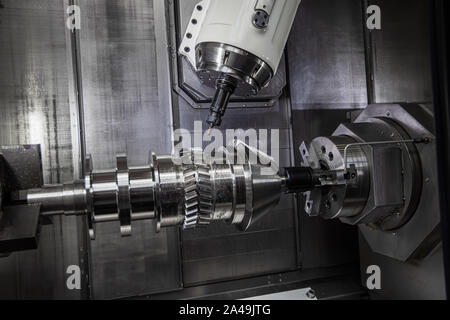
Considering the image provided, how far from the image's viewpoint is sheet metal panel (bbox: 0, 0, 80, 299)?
89 cm

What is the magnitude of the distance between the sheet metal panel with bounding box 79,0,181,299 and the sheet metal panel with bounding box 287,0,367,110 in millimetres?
527

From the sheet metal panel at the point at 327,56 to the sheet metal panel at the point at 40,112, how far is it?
835mm

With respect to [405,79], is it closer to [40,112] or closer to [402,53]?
[402,53]

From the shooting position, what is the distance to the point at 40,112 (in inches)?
35.7

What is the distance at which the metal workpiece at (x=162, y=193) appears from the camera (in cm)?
60

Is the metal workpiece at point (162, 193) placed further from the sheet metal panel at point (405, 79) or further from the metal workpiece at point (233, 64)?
the sheet metal panel at point (405, 79)

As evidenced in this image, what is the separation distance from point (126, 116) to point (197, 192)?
1.62 feet

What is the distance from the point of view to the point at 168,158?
0.64 meters

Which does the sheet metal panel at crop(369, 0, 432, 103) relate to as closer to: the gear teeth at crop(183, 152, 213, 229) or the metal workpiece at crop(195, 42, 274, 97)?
the metal workpiece at crop(195, 42, 274, 97)

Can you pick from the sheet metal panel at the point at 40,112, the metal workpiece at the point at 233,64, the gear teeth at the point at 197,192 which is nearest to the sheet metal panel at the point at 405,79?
the metal workpiece at the point at 233,64

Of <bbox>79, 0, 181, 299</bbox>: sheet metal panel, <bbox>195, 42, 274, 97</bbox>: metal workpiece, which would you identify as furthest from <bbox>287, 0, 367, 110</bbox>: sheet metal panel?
<bbox>79, 0, 181, 299</bbox>: sheet metal panel

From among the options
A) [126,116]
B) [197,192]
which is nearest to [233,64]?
[197,192]

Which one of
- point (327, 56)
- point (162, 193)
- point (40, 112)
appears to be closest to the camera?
point (162, 193)

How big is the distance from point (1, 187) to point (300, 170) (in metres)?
0.65
